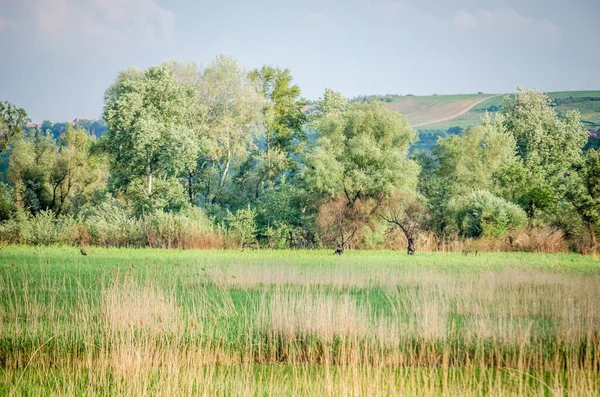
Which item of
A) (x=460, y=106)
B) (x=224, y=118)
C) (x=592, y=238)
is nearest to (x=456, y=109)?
(x=460, y=106)

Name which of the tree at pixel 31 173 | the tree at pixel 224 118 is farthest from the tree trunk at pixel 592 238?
the tree at pixel 31 173

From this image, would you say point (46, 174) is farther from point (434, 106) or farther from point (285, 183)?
point (434, 106)

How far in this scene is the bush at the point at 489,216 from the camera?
1388 inches

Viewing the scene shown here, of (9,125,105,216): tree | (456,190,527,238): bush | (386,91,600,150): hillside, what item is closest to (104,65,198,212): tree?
(9,125,105,216): tree

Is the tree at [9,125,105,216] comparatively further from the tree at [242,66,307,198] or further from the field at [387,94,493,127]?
the field at [387,94,493,127]

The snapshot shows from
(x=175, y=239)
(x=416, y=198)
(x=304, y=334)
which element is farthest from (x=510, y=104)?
(x=304, y=334)

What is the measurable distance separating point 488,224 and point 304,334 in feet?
85.6

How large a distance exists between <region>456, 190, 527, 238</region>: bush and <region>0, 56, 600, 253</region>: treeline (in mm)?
88

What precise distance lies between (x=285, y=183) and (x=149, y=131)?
408 inches

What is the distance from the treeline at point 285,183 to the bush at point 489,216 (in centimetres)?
9

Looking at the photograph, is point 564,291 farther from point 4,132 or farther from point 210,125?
point 4,132

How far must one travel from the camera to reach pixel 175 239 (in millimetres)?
35094

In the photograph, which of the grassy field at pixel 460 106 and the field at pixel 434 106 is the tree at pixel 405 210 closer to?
the grassy field at pixel 460 106

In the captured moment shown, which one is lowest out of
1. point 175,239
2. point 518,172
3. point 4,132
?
point 175,239
